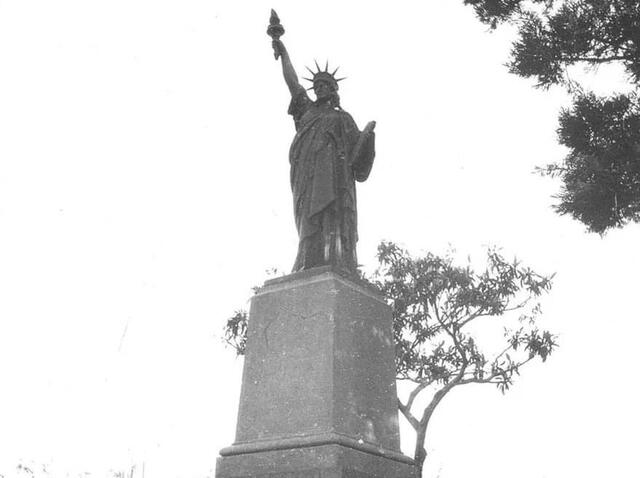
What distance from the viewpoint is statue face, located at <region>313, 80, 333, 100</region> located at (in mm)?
6047

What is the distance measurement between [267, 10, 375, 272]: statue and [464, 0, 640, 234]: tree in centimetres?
256

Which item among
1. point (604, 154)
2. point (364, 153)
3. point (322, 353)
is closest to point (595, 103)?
point (604, 154)

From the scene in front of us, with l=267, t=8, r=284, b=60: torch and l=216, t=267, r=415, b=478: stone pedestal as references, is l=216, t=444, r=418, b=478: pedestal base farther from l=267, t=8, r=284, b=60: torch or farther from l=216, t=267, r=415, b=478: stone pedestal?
l=267, t=8, r=284, b=60: torch

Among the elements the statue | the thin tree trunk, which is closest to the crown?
the statue

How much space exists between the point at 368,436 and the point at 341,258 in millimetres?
1462

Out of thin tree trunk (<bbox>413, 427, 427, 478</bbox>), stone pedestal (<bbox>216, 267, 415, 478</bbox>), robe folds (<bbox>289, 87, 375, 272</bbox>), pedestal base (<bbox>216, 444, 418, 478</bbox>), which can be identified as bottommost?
pedestal base (<bbox>216, 444, 418, 478</bbox>)

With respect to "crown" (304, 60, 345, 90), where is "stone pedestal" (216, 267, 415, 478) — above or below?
below

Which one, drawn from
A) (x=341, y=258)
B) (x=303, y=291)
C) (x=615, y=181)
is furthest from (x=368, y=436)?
(x=615, y=181)

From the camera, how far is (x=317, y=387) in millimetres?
4336

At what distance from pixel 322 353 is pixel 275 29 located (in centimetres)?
332

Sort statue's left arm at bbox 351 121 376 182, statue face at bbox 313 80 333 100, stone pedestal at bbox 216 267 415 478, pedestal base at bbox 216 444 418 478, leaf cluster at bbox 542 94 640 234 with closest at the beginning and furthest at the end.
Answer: pedestal base at bbox 216 444 418 478 < stone pedestal at bbox 216 267 415 478 < statue's left arm at bbox 351 121 376 182 < statue face at bbox 313 80 333 100 < leaf cluster at bbox 542 94 640 234

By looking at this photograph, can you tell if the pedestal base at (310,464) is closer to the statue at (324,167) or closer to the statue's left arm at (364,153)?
the statue at (324,167)

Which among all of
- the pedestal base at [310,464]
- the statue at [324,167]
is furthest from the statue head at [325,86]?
the pedestal base at [310,464]

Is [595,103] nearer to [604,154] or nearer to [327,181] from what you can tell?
[604,154]
